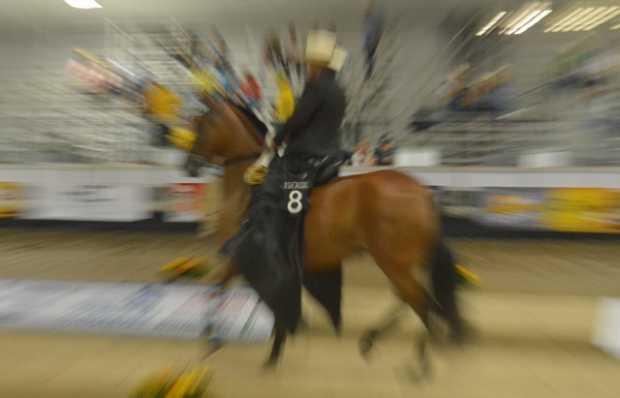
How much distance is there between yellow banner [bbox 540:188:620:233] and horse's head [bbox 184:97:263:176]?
4.77m

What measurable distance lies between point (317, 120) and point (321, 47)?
35 centimetres

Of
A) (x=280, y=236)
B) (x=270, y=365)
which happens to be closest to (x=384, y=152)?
(x=280, y=236)

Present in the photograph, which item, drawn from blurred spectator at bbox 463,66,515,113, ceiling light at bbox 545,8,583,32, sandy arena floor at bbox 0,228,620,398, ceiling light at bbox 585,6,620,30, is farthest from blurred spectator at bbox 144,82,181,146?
ceiling light at bbox 585,6,620,30

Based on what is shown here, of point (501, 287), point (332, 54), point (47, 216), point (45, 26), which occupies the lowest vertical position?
point (501, 287)

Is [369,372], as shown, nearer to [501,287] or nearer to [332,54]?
[332,54]

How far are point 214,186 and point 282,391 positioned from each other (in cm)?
115

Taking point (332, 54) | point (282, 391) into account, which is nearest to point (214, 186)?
point (332, 54)

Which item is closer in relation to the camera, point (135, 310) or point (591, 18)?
point (135, 310)

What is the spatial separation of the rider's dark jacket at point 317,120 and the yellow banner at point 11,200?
5.44 meters

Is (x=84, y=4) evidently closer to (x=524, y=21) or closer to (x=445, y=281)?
(x=524, y=21)

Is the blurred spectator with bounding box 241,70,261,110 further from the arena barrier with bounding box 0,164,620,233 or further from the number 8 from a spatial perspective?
the arena barrier with bounding box 0,164,620,233

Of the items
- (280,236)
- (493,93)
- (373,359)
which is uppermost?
(493,93)

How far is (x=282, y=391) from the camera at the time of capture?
192 cm

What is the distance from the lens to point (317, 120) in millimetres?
1955
